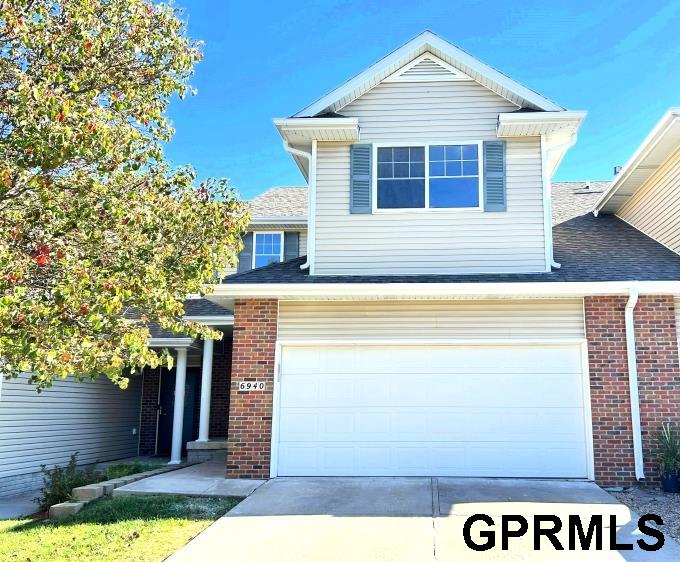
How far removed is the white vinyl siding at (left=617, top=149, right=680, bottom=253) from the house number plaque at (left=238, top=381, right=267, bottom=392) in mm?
7594

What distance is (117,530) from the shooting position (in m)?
6.93

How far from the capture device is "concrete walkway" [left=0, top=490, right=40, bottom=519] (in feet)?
30.0

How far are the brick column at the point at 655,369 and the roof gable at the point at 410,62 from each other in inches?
160

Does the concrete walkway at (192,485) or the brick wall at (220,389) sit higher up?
the brick wall at (220,389)

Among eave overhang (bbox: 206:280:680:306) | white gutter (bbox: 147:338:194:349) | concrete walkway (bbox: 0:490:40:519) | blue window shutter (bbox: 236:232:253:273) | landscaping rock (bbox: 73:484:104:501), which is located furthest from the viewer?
blue window shutter (bbox: 236:232:253:273)

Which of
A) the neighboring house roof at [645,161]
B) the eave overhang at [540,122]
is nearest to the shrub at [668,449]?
the neighboring house roof at [645,161]

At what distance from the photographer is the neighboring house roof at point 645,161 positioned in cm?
1008

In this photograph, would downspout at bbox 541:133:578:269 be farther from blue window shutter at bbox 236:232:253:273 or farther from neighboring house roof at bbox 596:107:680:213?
blue window shutter at bbox 236:232:253:273

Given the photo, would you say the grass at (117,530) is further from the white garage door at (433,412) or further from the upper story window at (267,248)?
the upper story window at (267,248)

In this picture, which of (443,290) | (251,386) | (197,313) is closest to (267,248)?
(197,313)

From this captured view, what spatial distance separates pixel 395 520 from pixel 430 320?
12.1 feet

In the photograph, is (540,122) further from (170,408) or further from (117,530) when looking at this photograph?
(170,408)

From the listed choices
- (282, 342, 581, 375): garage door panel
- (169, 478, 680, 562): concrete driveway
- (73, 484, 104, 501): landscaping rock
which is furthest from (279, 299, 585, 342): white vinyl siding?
(73, 484, 104, 501): landscaping rock

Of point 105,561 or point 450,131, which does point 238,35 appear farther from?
point 105,561
